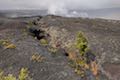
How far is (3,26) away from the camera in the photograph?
104 m

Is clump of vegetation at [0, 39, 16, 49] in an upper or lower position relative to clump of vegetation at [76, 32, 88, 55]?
upper

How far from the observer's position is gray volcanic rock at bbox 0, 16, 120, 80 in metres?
49.2

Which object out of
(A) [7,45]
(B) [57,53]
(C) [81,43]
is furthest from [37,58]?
(C) [81,43]

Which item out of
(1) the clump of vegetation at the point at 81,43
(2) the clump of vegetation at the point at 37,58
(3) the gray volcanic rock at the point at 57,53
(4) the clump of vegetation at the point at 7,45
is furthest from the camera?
(1) the clump of vegetation at the point at 81,43

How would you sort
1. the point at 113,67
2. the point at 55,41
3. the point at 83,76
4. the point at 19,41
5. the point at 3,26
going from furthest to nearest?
the point at 3,26, the point at 55,41, the point at 113,67, the point at 19,41, the point at 83,76

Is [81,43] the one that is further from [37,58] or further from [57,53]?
[37,58]

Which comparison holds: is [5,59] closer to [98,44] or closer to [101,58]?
[101,58]

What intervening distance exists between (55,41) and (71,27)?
21251 millimetres

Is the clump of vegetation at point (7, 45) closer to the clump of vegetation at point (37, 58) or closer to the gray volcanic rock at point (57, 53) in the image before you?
the gray volcanic rock at point (57, 53)

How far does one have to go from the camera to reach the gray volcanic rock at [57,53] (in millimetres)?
49250

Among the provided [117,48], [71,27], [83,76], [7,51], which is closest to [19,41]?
[7,51]

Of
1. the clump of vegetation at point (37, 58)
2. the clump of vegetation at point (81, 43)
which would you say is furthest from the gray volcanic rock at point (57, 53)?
the clump of vegetation at point (81, 43)

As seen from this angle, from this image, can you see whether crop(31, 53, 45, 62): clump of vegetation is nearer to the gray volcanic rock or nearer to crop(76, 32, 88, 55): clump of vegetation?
the gray volcanic rock

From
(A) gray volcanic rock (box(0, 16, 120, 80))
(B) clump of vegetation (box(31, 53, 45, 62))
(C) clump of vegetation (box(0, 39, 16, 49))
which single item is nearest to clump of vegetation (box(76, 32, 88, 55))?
(A) gray volcanic rock (box(0, 16, 120, 80))
